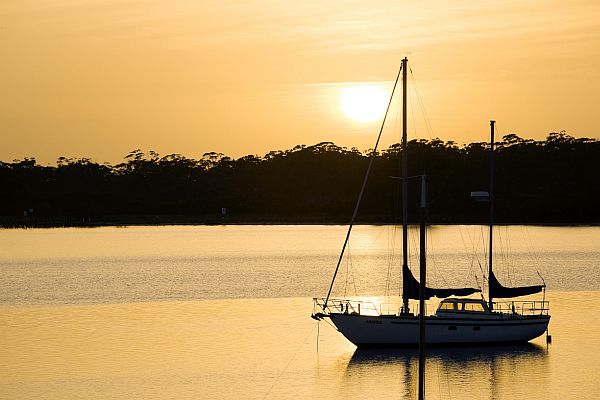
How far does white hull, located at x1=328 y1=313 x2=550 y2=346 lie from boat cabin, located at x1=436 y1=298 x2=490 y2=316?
397 mm

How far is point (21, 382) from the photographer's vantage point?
4600 centimetres

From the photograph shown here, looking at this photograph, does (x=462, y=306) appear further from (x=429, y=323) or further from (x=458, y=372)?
(x=458, y=372)

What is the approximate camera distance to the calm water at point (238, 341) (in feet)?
149

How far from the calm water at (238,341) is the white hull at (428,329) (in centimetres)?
59

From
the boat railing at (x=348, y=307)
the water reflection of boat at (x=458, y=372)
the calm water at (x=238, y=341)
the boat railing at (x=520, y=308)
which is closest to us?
the water reflection of boat at (x=458, y=372)

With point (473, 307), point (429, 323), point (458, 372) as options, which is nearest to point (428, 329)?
point (429, 323)

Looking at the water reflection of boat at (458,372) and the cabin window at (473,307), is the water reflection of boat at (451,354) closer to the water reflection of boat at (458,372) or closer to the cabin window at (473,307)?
the water reflection of boat at (458,372)

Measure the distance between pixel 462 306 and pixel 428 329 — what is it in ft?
6.51

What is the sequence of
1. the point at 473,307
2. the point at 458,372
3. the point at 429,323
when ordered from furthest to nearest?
the point at 473,307, the point at 429,323, the point at 458,372

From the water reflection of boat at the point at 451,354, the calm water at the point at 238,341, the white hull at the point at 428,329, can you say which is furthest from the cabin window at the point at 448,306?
the calm water at the point at 238,341

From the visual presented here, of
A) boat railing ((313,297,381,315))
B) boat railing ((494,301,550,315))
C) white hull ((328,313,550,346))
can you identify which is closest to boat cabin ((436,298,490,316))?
white hull ((328,313,550,346))

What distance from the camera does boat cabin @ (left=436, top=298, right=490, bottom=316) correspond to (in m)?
51.6

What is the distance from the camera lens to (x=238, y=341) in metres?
57.7

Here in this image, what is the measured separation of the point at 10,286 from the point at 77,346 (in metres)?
38.8
